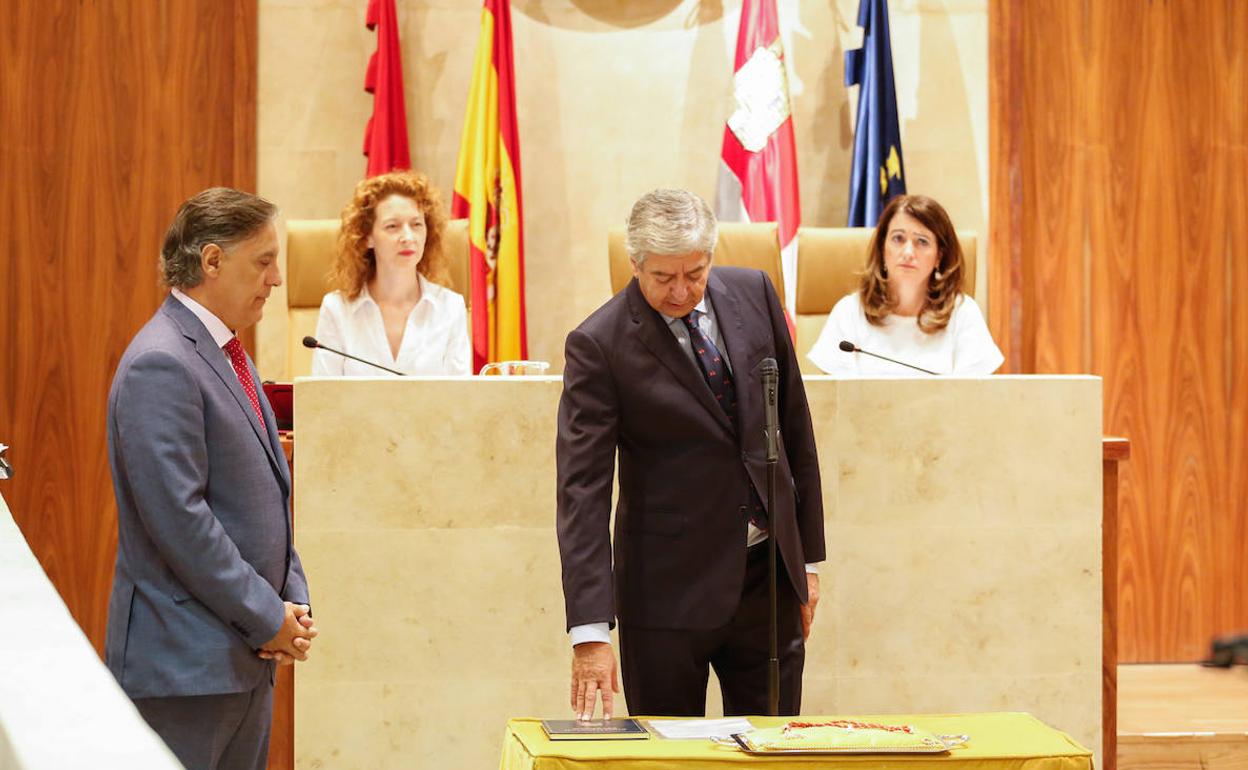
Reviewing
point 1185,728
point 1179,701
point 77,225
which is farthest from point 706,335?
point 77,225

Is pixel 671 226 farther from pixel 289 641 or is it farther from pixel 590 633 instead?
pixel 289 641

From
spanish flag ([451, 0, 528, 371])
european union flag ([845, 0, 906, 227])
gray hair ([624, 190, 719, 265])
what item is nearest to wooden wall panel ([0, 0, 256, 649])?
spanish flag ([451, 0, 528, 371])

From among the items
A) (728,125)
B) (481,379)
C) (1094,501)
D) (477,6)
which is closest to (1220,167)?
(728,125)

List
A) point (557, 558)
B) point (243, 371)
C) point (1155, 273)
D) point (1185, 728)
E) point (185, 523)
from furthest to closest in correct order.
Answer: point (1155, 273) → point (1185, 728) → point (557, 558) → point (243, 371) → point (185, 523)

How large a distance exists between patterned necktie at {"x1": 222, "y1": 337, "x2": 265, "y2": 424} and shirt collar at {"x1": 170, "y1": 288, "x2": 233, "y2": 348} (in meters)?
0.04

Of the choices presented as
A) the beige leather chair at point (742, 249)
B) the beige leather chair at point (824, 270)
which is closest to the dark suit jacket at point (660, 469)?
the beige leather chair at point (742, 249)

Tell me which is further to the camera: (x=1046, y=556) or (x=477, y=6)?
(x=477, y=6)

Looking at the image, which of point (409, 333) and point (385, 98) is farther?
point (385, 98)

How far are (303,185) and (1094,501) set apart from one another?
3.28 m

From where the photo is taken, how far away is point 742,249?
4695 mm

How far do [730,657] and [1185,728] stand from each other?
5.86 ft

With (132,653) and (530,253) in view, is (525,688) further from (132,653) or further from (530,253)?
(530,253)

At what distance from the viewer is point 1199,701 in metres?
4.14

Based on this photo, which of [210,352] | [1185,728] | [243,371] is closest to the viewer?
[210,352]
